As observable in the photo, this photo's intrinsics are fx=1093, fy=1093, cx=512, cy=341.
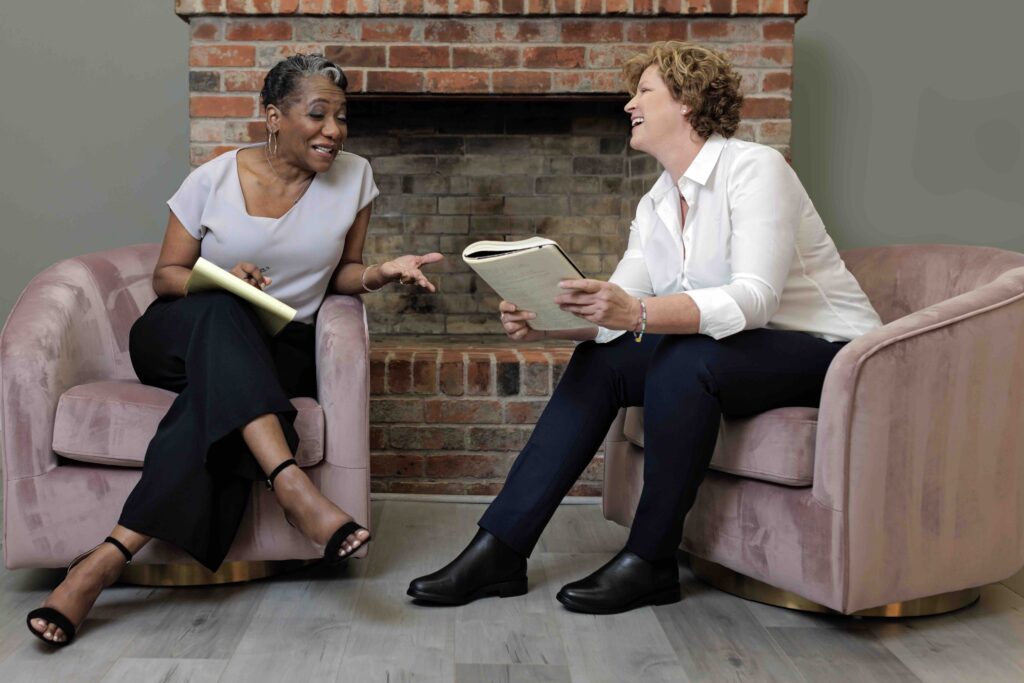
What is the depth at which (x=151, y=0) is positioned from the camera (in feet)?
12.2

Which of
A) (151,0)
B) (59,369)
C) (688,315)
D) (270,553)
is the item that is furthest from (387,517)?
(151,0)

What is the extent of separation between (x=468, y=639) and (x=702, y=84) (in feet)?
3.98

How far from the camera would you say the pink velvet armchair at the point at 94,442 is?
2209 millimetres

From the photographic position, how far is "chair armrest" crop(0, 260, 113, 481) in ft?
7.24

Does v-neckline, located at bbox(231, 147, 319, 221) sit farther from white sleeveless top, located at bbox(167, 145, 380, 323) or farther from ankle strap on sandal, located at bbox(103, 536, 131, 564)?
ankle strap on sandal, located at bbox(103, 536, 131, 564)

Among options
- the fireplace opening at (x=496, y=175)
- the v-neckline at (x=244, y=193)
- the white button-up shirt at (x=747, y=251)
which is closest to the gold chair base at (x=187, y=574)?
the v-neckline at (x=244, y=193)

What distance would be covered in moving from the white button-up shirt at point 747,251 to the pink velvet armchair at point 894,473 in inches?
7.7

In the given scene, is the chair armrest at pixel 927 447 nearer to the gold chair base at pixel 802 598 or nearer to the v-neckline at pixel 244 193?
the gold chair base at pixel 802 598

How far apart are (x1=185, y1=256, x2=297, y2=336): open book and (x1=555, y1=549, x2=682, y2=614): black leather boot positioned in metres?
0.83

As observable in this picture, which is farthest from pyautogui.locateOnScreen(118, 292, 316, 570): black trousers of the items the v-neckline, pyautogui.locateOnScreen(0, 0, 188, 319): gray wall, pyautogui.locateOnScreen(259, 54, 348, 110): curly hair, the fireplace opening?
pyautogui.locateOnScreen(0, 0, 188, 319): gray wall

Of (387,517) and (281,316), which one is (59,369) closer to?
(281,316)

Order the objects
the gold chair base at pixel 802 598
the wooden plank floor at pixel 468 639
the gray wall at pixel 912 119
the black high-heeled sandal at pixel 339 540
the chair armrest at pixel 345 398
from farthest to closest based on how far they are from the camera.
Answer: the gray wall at pixel 912 119, the chair armrest at pixel 345 398, the gold chair base at pixel 802 598, the black high-heeled sandal at pixel 339 540, the wooden plank floor at pixel 468 639

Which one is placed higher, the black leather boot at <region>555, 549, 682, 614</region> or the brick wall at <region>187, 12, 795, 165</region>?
the brick wall at <region>187, 12, 795, 165</region>

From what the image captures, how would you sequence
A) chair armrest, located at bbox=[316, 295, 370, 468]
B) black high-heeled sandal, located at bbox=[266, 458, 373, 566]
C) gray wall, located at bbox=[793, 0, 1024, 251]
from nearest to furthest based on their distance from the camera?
black high-heeled sandal, located at bbox=[266, 458, 373, 566] → chair armrest, located at bbox=[316, 295, 370, 468] → gray wall, located at bbox=[793, 0, 1024, 251]
